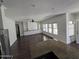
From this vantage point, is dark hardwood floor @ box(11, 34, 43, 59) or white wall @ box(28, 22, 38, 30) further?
white wall @ box(28, 22, 38, 30)

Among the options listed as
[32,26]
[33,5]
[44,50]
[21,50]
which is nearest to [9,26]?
[21,50]

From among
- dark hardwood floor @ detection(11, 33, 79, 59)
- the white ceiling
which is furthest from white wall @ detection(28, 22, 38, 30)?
A: the white ceiling

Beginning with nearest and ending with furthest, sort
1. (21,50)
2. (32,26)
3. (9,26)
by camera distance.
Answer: (21,50)
(9,26)
(32,26)

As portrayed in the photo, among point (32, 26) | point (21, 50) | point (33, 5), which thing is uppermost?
point (33, 5)

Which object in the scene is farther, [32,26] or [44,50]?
[32,26]

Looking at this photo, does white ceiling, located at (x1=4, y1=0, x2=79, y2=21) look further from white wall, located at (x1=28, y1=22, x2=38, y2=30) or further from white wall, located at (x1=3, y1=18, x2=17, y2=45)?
white wall, located at (x1=28, y1=22, x2=38, y2=30)

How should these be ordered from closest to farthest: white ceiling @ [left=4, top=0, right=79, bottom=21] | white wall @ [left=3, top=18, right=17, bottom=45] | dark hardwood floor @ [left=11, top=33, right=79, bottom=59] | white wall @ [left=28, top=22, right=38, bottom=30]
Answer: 1. white ceiling @ [left=4, top=0, right=79, bottom=21]
2. dark hardwood floor @ [left=11, top=33, right=79, bottom=59]
3. white wall @ [left=3, top=18, right=17, bottom=45]
4. white wall @ [left=28, top=22, right=38, bottom=30]

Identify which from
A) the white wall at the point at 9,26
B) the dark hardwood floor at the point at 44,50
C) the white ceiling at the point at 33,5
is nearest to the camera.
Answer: the white ceiling at the point at 33,5

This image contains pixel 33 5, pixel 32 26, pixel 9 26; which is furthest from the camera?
pixel 32 26

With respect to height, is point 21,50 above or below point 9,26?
below

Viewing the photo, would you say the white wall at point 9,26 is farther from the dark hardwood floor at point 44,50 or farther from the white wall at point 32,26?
the white wall at point 32,26

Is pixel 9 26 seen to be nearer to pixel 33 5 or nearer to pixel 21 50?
pixel 21 50

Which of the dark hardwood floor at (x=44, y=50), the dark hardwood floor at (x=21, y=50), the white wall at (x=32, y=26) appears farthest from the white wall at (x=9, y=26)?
the white wall at (x=32, y=26)

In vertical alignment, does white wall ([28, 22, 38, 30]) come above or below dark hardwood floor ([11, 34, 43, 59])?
above
